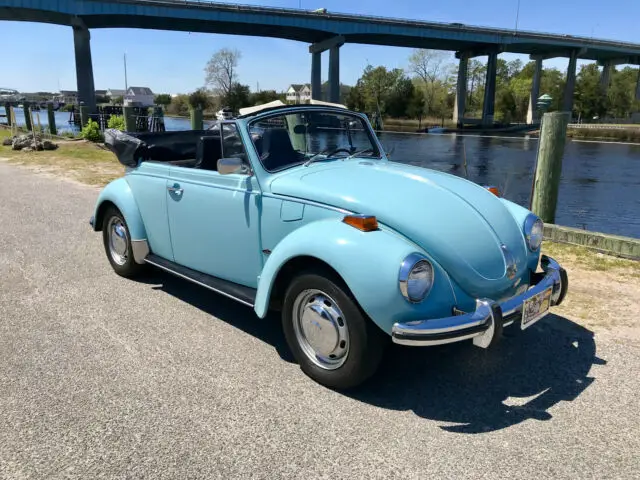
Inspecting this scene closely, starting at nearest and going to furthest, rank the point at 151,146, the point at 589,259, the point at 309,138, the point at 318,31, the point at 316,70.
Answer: the point at 309,138 < the point at 151,146 < the point at 589,259 < the point at 318,31 < the point at 316,70

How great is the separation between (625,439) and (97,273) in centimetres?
484

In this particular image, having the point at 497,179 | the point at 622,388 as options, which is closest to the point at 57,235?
the point at 622,388

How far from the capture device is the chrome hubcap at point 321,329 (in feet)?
9.76

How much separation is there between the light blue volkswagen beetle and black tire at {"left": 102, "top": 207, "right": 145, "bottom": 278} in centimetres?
59

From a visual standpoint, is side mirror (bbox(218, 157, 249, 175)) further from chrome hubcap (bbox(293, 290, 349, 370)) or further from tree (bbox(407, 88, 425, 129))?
tree (bbox(407, 88, 425, 129))

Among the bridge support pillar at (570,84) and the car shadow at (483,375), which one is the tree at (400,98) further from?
the car shadow at (483,375)

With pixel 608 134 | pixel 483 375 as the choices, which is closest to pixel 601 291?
pixel 483 375

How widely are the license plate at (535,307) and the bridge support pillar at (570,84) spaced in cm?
7729

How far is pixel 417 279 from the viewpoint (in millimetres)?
2717

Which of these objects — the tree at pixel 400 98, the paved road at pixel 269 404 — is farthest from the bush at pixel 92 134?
the tree at pixel 400 98

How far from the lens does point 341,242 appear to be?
2.86 m

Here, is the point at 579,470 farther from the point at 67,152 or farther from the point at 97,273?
the point at 67,152

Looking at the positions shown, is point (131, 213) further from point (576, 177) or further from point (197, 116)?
point (576, 177)

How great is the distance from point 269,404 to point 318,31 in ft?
195
